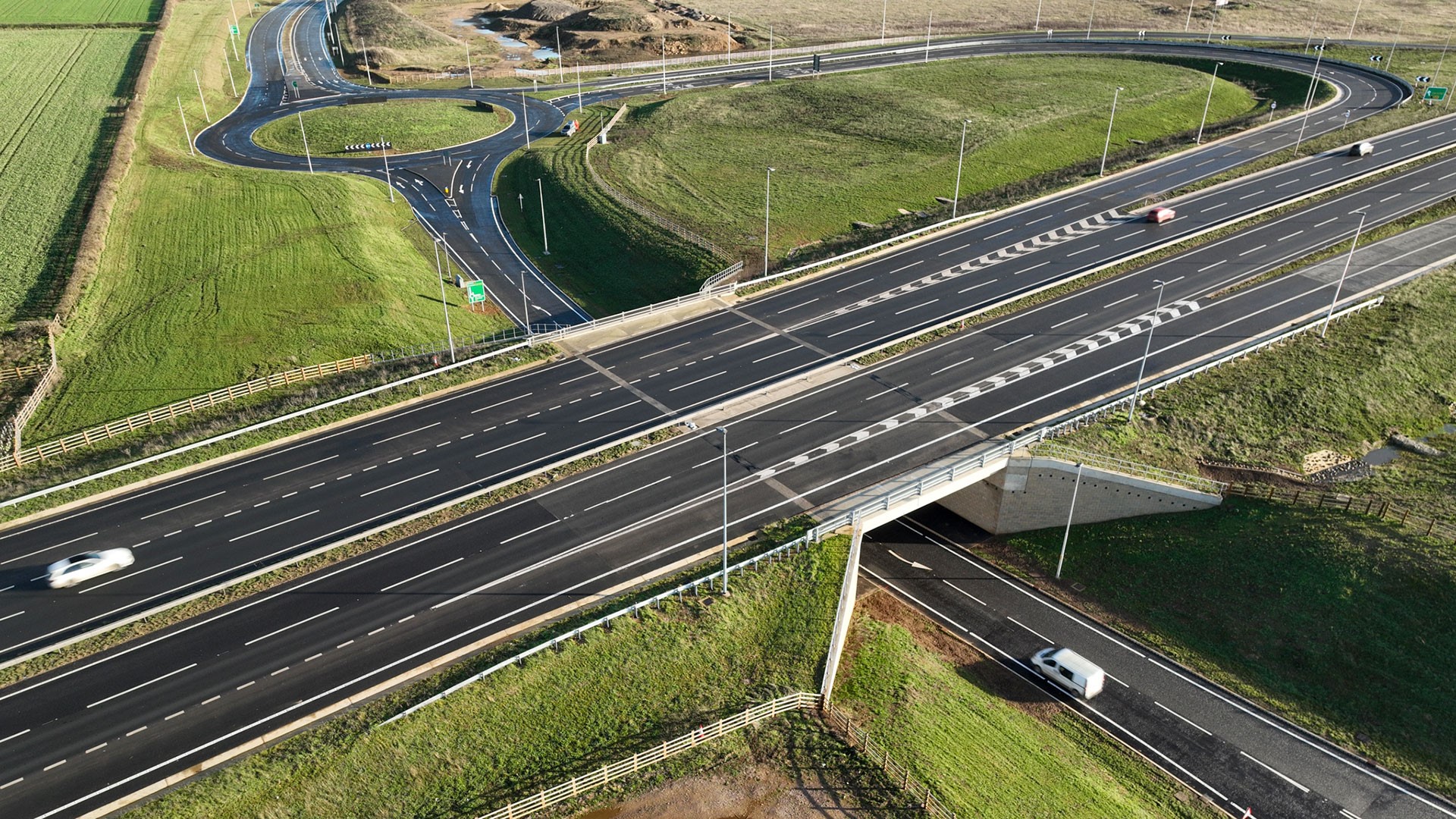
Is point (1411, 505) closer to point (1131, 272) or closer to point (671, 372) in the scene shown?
point (1131, 272)

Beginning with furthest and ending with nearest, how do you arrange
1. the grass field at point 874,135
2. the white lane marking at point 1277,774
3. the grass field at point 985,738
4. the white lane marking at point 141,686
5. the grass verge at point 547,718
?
1. the grass field at point 874,135
2. the white lane marking at point 1277,774
3. the white lane marking at point 141,686
4. the grass field at point 985,738
5. the grass verge at point 547,718

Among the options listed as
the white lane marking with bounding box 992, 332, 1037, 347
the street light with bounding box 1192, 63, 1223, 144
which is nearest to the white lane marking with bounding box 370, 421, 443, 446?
the white lane marking with bounding box 992, 332, 1037, 347

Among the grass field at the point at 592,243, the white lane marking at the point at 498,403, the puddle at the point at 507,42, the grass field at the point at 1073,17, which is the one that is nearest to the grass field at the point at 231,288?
the grass field at the point at 592,243

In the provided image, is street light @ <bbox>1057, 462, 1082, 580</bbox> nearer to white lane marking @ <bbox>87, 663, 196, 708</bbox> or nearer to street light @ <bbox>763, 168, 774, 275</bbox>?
street light @ <bbox>763, 168, 774, 275</bbox>

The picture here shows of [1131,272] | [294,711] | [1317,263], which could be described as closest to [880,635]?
[294,711]

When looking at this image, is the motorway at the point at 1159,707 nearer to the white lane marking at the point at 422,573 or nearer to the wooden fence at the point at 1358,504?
the wooden fence at the point at 1358,504

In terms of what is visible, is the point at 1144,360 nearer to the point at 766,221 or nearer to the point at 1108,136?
the point at 766,221
